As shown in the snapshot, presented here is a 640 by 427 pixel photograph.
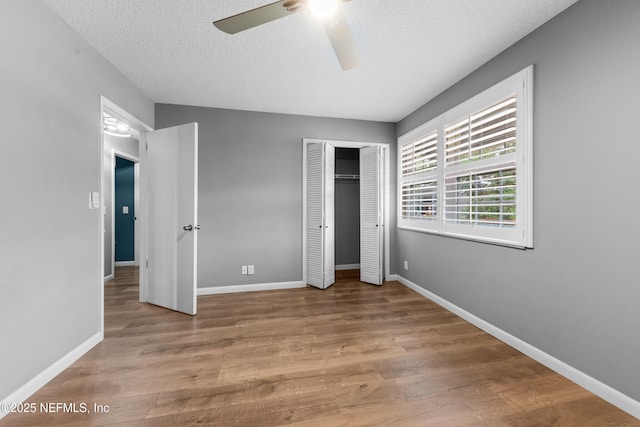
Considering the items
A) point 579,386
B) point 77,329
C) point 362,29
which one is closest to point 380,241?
point 579,386

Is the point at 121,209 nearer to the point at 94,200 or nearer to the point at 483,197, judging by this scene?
the point at 94,200

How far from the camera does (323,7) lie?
1.33 m

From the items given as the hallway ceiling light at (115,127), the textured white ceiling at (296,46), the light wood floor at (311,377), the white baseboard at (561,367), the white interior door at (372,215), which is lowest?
the light wood floor at (311,377)

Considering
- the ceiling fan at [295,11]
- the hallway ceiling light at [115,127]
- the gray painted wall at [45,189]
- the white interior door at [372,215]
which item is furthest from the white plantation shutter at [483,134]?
the hallway ceiling light at [115,127]

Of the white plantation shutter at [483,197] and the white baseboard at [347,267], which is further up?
Answer: the white plantation shutter at [483,197]

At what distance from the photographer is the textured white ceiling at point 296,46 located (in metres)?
1.82

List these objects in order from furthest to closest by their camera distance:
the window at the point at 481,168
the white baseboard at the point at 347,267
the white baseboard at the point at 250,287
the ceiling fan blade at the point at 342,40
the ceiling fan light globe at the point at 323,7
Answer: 1. the white baseboard at the point at 347,267
2. the white baseboard at the point at 250,287
3. the window at the point at 481,168
4. the ceiling fan blade at the point at 342,40
5. the ceiling fan light globe at the point at 323,7

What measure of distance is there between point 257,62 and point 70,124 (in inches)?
61.5

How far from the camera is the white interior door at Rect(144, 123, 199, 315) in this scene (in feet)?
9.48

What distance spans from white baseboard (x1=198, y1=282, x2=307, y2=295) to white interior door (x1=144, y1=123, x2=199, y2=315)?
1.95ft

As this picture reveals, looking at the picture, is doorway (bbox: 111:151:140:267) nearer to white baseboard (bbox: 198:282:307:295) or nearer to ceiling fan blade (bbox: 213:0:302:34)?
white baseboard (bbox: 198:282:307:295)

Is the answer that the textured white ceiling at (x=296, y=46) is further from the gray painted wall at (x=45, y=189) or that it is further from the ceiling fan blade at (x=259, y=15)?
the ceiling fan blade at (x=259, y=15)

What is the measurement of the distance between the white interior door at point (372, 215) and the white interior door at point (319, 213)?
0.57 m

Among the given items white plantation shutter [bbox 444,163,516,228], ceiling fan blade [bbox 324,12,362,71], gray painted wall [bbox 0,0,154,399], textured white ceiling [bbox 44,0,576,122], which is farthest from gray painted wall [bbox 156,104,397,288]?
ceiling fan blade [bbox 324,12,362,71]
